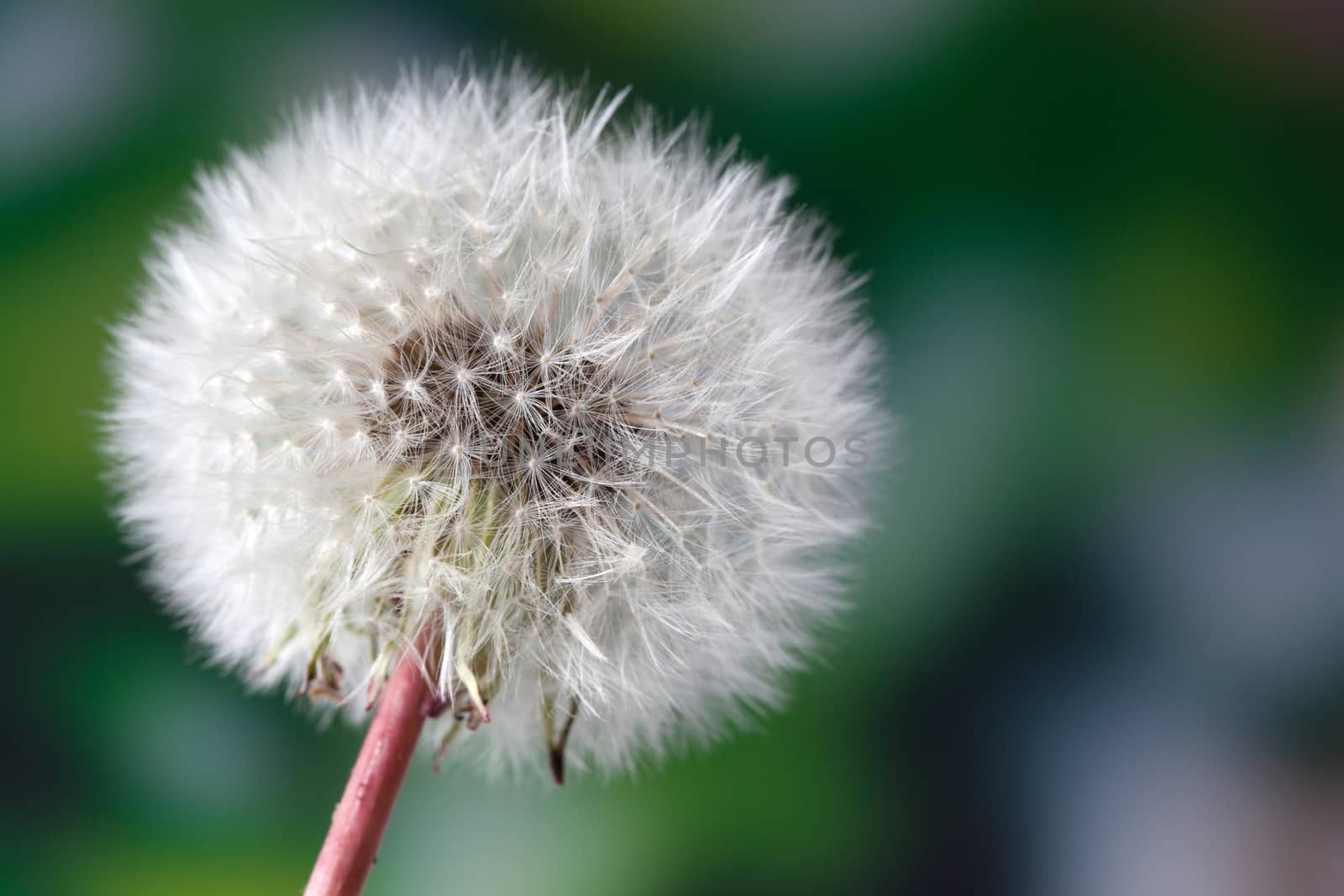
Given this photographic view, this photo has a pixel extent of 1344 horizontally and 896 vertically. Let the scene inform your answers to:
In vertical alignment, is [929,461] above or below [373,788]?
above

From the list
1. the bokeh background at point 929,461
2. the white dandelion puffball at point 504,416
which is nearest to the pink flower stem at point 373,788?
the white dandelion puffball at point 504,416

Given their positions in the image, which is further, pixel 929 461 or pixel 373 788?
pixel 929 461

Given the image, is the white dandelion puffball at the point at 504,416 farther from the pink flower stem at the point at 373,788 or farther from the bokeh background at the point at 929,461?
the bokeh background at the point at 929,461

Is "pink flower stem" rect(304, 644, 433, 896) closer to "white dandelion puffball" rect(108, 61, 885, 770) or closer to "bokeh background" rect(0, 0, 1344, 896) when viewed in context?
"white dandelion puffball" rect(108, 61, 885, 770)

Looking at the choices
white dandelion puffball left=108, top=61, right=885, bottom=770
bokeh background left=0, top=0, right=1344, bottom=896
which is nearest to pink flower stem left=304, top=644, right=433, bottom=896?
white dandelion puffball left=108, top=61, right=885, bottom=770

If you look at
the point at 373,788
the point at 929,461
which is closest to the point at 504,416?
the point at 373,788

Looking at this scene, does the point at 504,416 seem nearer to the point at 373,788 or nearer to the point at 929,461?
the point at 373,788
